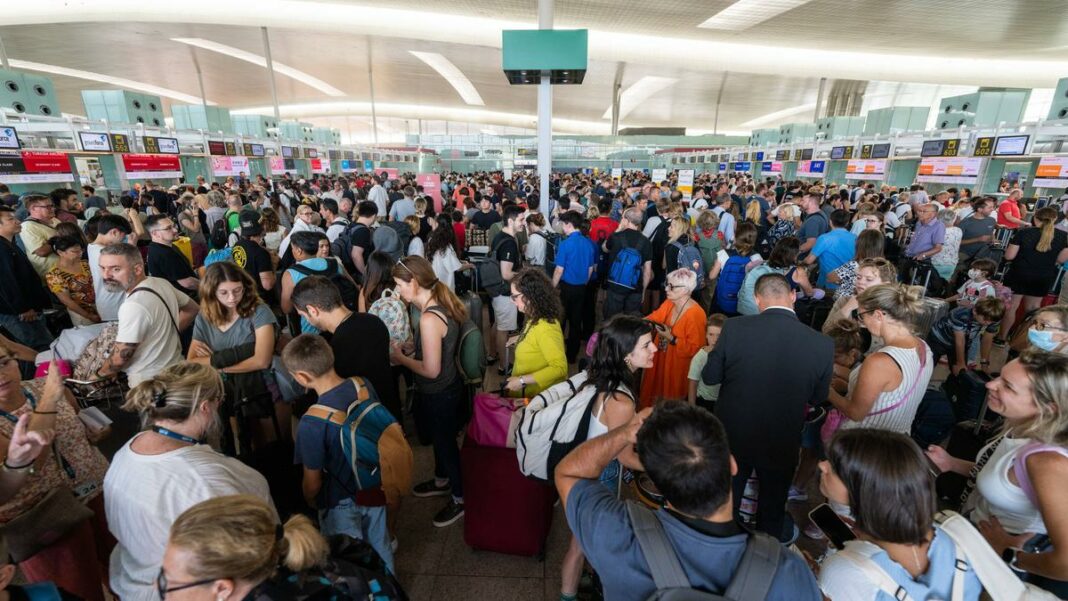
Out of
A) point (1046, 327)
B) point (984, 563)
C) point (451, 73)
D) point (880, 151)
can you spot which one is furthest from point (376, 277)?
point (451, 73)

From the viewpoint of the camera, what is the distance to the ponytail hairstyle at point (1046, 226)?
4.85m

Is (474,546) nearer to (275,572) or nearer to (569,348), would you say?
(275,572)

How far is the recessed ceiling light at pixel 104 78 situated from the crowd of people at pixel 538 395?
26.9m

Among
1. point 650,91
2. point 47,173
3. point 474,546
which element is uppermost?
point 650,91

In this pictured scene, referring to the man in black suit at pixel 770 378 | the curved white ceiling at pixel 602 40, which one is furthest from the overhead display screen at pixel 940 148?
the man in black suit at pixel 770 378

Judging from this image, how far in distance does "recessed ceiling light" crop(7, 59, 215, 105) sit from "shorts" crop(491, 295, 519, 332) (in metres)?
27.2

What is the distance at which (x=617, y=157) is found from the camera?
2875 centimetres

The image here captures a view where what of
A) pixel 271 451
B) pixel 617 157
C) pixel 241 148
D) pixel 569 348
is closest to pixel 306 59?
pixel 241 148

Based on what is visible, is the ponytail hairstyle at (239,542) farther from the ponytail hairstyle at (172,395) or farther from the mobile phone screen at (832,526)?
the mobile phone screen at (832,526)

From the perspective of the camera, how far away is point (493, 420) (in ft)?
7.59

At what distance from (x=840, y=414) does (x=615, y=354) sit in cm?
164

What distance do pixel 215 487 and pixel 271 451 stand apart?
957 millimetres

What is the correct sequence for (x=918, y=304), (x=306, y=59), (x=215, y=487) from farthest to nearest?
(x=306, y=59), (x=918, y=304), (x=215, y=487)

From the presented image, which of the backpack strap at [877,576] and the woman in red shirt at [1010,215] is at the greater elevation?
the woman in red shirt at [1010,215]
